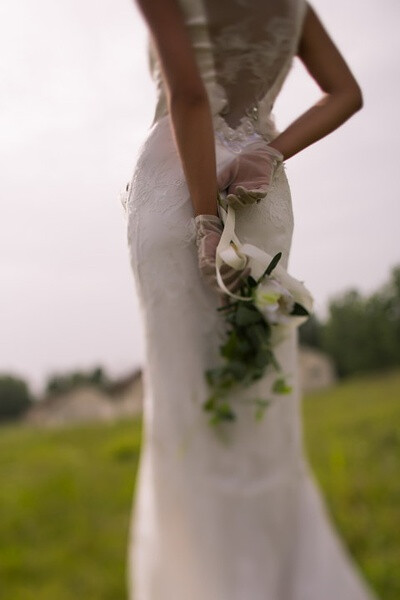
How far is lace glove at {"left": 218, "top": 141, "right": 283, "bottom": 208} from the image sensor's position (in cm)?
126

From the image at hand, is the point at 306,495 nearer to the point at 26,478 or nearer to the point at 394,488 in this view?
the point at 394,488

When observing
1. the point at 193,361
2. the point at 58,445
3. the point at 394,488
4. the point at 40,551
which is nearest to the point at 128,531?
the point at 40,551

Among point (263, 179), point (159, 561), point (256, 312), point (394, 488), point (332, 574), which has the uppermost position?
point (263, 179)

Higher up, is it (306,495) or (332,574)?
(306,495)

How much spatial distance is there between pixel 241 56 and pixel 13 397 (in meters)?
24.6

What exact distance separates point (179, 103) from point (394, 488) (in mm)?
3726

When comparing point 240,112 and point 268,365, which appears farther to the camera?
point 268,365

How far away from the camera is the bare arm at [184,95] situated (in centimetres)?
117

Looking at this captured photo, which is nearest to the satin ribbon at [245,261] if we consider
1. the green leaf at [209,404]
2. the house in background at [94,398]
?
the green leaf at [209,404]

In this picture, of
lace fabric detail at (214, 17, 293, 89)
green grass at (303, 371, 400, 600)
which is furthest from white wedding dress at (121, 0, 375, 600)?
green grass at (303, 371, 400, 600)

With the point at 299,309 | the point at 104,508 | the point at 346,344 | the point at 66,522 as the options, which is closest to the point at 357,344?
the point at 346,344

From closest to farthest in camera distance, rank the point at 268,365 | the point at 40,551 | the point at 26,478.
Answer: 1. the point at 268,365
2. the point at 40,551
3. the point at 26,478

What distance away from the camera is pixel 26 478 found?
5688 mm

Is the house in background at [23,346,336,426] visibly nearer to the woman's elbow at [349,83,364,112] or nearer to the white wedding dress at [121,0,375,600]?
the white wedding dress at [121,0,375,600]
